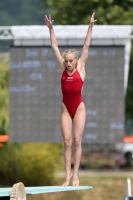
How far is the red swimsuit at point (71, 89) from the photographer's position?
32.9 ft

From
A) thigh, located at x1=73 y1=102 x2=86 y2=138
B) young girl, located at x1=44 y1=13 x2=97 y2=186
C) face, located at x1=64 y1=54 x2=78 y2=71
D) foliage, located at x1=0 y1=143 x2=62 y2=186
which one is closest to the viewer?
face, located at x1=64 y1=54 x2=78 y2=71

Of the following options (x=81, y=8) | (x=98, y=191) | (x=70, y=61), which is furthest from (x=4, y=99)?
(x=70, y=61)

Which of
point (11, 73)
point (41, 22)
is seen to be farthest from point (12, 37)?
point (41, 22)

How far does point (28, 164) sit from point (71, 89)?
13.4 meters

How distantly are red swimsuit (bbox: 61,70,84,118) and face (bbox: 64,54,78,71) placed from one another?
0.26 ft

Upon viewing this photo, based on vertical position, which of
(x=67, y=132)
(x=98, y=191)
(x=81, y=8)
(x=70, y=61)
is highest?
(x=81, y=8)

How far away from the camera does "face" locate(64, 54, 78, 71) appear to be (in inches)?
391

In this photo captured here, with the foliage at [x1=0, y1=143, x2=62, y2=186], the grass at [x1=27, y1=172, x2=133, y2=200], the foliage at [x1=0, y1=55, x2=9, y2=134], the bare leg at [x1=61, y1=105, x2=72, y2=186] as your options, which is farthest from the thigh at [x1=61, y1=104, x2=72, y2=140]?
the foliage at [x1=0, y1=55, x2=9, y2=134]

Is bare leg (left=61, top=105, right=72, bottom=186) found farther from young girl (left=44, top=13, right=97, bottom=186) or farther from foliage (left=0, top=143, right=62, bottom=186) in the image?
foliage (left=0, top=143, right=62, bottom=186)

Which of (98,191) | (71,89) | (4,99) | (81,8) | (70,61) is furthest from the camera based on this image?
(81,8)

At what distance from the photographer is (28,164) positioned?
23.3 meters

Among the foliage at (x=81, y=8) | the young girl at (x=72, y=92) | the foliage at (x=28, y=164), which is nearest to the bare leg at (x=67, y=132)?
the young girl at (x=72, y=92)

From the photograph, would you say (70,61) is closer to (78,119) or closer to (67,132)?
(78,119)

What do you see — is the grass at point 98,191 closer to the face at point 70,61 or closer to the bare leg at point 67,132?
the bare leg at point 67,132
